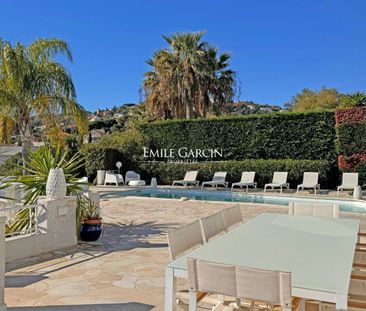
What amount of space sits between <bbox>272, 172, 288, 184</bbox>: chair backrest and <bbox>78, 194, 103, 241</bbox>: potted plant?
11283mm

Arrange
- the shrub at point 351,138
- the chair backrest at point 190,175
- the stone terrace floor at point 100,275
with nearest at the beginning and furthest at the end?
the stone terrace floor at point 100,275, the shrub at point 351,138, the chair backrest at point 190,175

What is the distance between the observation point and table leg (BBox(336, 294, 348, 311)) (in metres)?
2.21

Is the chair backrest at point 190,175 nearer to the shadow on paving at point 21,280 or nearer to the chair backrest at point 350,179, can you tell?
the chair backrest at point 350,179

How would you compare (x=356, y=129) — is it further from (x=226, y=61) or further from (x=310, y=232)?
(x=310, y=232)

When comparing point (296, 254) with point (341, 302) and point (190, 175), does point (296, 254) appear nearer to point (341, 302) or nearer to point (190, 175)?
point (341, 302)

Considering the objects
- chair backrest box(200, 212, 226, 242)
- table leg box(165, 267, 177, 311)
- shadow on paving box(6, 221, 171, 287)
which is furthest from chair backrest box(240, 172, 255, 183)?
table leg box(165, 267, 177, 311)

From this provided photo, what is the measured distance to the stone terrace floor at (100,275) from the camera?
4.03 meters

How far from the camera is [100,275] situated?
502 cm

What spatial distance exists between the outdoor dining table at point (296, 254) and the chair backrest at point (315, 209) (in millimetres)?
886

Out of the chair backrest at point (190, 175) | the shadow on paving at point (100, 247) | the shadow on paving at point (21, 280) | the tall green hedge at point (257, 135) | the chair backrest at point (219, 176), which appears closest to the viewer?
the shadow on paving at point (21, 280)

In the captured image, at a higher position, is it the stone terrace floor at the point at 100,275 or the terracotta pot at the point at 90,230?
the terracotta pot at the point at 90,230

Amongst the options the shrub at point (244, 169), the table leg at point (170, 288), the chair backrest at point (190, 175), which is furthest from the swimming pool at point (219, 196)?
the table leg at point (170, 288)

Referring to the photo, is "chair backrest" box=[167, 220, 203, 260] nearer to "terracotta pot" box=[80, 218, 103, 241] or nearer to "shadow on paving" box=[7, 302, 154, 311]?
"shadow on paving" box=[7, 302, 154, 311]

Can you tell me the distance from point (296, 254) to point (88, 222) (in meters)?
4.81
